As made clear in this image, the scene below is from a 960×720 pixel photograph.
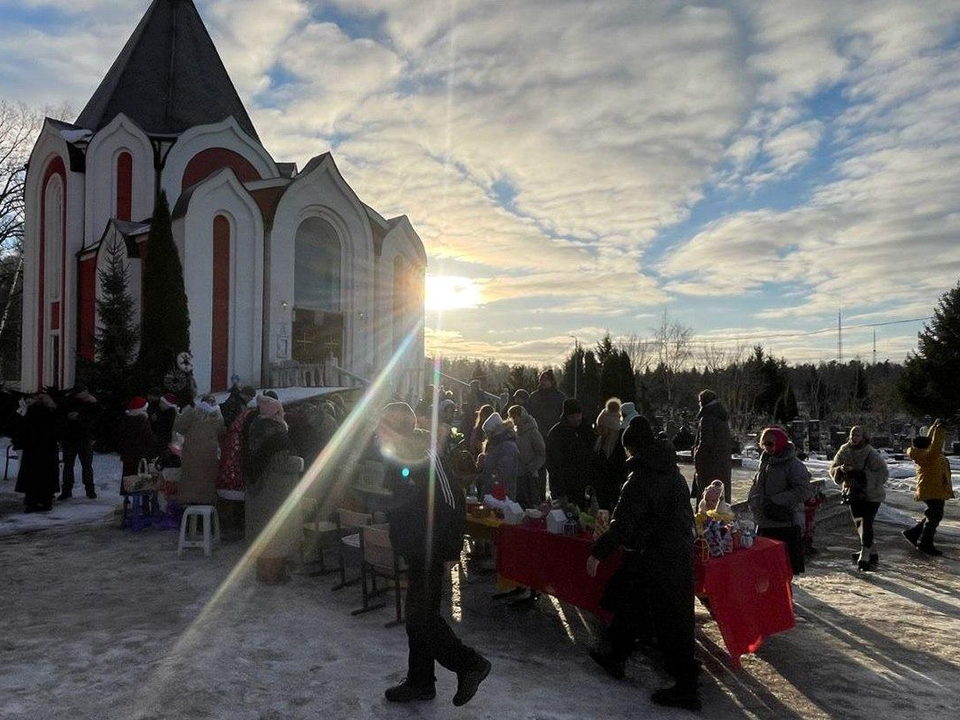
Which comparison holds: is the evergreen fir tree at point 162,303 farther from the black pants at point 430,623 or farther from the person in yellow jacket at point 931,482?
the person in yellow jacket at point 931,482

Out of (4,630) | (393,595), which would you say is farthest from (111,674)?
(393,595)

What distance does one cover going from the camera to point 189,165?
74.8 feet

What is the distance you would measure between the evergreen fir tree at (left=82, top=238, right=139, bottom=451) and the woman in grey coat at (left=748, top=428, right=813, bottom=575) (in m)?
14.8

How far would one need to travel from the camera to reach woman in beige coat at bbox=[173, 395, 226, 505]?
7.58 meters

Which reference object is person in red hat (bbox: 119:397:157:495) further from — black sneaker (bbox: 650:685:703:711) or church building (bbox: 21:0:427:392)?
church building (bbox: 21:0:427:392)

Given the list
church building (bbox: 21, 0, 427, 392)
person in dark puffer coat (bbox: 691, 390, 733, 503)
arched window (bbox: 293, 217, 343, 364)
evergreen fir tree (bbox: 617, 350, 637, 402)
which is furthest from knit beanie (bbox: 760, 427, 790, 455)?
evergreen fir tree (bbox: 617, 350, 637, 402)

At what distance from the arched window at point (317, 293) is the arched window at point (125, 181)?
5.70 metres

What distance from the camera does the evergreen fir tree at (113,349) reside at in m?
16.7

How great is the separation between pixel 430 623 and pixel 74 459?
9.07 metres

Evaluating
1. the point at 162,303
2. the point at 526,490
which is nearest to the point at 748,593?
the point at 526,490

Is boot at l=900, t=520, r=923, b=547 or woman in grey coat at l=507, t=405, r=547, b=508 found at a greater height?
woman in grey coat at l=507, t=405, r=547, b=508

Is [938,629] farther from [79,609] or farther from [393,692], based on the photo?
[79,609]

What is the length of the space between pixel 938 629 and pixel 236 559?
6504 mm

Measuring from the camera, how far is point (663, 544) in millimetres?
4168
